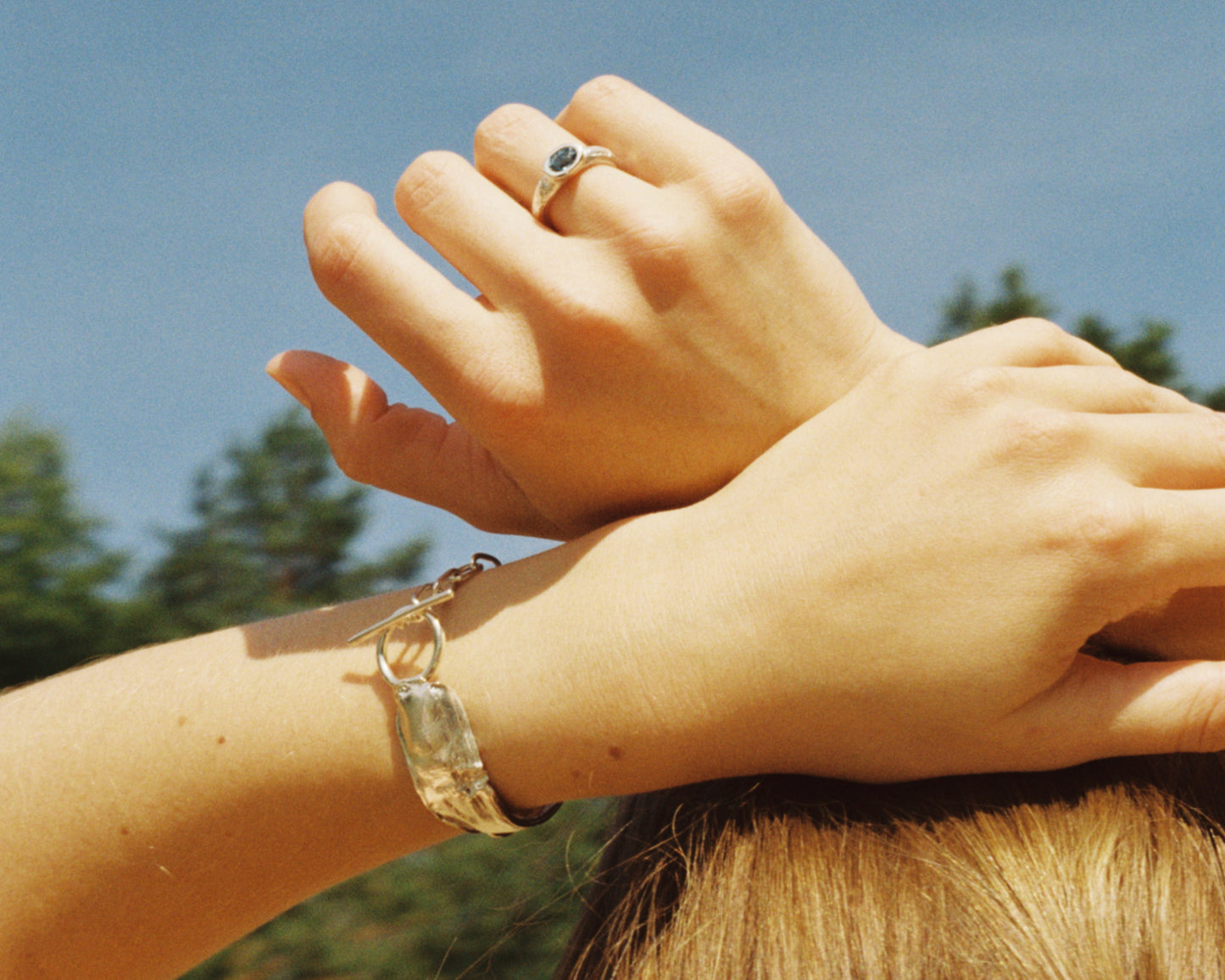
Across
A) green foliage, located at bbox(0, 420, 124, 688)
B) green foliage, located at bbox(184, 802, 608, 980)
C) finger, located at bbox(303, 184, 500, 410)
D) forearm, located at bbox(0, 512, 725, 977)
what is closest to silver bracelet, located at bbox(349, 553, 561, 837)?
forearm, located at bbox(0, 512, 725, 977)

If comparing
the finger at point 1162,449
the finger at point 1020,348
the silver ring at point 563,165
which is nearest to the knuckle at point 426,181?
the silver ring at point 563,165

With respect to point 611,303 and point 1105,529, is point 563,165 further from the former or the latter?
point 1105,529

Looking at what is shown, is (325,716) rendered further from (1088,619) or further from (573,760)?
(1088,619)

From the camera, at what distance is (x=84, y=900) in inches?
46.1

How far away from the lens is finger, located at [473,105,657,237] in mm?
1027

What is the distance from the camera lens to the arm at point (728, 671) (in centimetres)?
88

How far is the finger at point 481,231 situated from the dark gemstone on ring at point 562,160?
6cm

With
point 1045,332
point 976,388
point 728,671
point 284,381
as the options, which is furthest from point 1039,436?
point 284,381

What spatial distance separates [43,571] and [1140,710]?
11.1m

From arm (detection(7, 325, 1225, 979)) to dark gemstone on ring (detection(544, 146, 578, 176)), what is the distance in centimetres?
39

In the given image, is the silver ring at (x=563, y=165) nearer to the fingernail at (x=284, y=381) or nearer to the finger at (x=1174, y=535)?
the fingernail at (x=284, y=381)

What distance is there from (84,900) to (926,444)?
1.13 metres

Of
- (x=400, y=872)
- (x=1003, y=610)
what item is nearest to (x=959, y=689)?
(x=1003, y=610)

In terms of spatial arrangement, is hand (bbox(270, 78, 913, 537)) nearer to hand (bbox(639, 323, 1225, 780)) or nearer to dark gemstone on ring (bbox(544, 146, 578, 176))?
dark gemstone on ring (bbox(544, 146, 578, 176))
